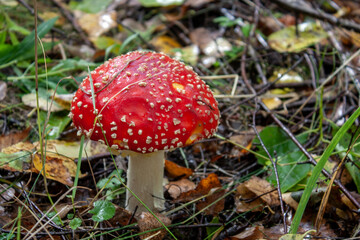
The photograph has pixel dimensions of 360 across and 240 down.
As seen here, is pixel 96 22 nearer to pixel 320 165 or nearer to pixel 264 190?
pixel 264 190

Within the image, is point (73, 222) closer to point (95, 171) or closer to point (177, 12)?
point (95, 171)

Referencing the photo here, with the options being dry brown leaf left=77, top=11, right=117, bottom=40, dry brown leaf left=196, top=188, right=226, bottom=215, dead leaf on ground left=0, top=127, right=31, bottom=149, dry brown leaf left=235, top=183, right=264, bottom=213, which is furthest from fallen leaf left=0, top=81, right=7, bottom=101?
dry brown leaf left=235, top=183, right=264, bottom=213

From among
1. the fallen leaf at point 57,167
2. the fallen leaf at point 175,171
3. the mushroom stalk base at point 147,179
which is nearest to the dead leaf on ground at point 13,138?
the fallen leaf at point 57,167

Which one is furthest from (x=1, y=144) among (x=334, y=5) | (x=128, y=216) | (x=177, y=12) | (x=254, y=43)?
(x=334, y=5)

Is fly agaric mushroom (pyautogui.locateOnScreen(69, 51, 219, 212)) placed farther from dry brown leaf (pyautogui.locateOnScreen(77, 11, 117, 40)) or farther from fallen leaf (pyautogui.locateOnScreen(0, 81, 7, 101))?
dry brown leaf (pyautogui.locateOnScreen(77, 11, 117, 40))

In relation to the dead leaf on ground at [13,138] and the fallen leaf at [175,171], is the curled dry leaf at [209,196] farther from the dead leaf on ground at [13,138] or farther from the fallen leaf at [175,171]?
the dead leaf on ground at [13,138]
